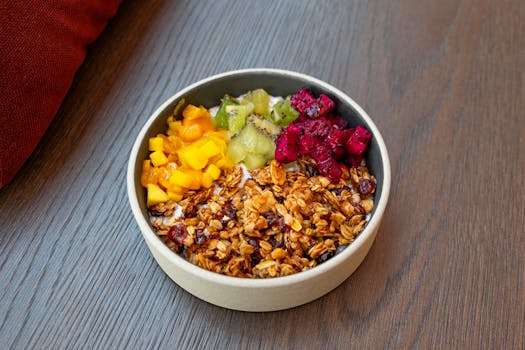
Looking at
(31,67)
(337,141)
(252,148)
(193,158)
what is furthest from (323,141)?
(31,67)

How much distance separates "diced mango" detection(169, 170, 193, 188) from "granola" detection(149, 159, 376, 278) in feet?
0.08

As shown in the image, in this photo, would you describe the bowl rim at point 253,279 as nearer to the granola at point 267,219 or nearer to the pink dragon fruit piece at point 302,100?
the granola at point 267,219

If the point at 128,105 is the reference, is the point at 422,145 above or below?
above

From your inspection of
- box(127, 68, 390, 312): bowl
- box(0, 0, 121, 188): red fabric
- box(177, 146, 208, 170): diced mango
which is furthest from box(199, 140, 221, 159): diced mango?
box(0, 0, 121, 188): red fabric

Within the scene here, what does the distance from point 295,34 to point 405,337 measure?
85 cm

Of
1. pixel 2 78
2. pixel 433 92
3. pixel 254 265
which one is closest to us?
pixel 254 265

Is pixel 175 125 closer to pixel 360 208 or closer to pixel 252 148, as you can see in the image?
pixel 252 148

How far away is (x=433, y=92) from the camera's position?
1.19 meters

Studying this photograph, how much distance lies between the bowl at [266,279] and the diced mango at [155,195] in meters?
0.01

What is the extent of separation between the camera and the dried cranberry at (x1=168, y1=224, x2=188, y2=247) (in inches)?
32.4

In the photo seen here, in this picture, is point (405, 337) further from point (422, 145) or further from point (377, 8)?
point (377, 8)

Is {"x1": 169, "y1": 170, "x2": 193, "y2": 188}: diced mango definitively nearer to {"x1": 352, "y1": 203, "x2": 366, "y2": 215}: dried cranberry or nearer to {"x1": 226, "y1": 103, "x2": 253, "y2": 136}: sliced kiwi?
{"x1": 226, "y1": 103, "x2": 253, "y2": 136}: sliced kiwi

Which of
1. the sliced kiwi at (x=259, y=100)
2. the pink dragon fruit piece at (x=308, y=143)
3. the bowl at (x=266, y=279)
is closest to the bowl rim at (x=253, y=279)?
the bowl at (x=266, y=279)

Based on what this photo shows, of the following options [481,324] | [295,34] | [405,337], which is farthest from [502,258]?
[295,34]
